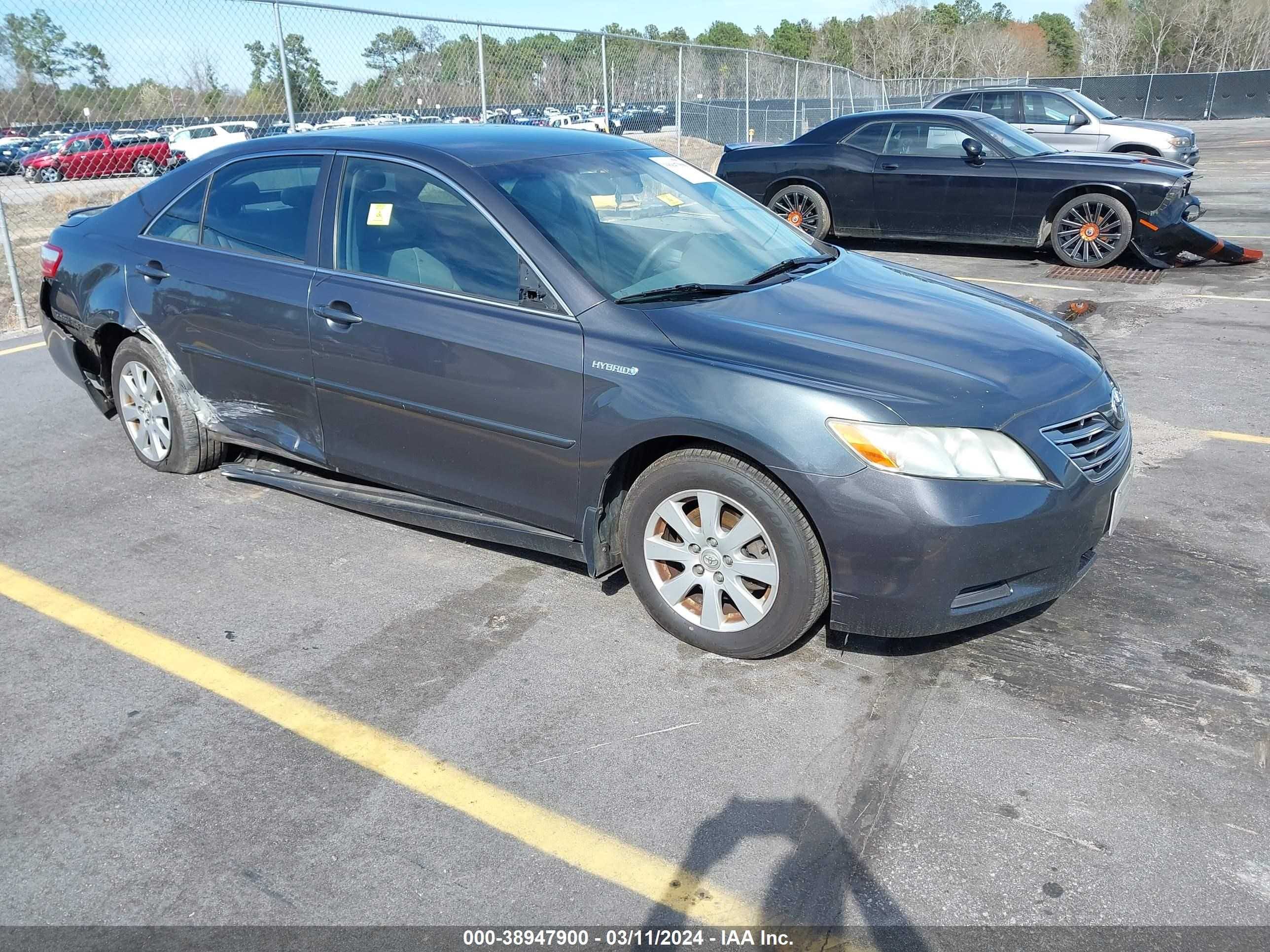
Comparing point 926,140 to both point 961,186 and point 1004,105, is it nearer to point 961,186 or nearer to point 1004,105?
point 961,186

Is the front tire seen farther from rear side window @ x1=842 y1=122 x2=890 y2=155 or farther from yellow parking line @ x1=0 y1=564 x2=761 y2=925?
rear side window @ x1=842 y1=122 x2=890 y2=155

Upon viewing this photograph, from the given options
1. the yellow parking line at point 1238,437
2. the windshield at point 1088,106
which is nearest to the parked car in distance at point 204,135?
the yellow parking line at point 1238,437

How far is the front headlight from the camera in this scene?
10.1 ft

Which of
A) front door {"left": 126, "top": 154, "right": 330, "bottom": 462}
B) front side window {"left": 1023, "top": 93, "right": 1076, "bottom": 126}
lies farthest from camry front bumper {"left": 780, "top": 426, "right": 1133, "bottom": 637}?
front side window {"left": 1023, "top": 93, "right": 1076, "bottom": 126}

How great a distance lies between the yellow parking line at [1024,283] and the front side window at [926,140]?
5.32 feet

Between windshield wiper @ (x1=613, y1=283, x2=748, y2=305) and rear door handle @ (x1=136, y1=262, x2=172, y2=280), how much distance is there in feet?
8.02

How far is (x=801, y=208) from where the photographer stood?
39.6 ft

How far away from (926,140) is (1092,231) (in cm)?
204

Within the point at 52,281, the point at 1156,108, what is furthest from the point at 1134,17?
the point at 52,281

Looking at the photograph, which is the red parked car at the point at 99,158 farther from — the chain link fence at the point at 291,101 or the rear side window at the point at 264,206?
the rear side window at the point at 264,206

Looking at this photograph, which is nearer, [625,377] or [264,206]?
[625,377]

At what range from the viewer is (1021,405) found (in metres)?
3.28

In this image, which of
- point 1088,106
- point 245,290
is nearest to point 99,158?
point 245,290

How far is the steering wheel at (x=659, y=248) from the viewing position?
3.81m
